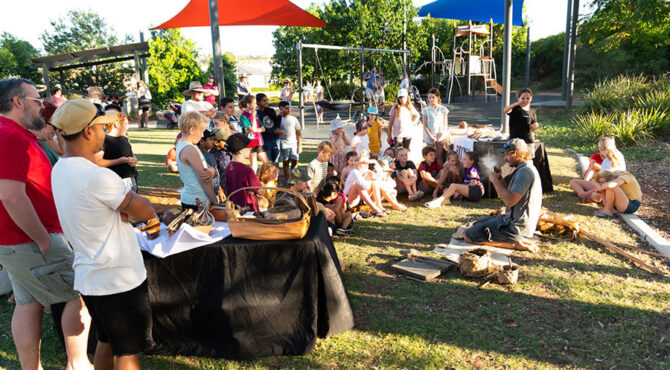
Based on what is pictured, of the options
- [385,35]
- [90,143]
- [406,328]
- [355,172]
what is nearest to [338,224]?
[355,172]

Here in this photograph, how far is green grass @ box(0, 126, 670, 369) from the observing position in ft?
11.2

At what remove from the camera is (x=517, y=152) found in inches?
206

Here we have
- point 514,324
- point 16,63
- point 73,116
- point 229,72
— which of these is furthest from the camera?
point 229,72

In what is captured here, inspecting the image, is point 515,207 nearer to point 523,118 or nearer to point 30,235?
point 523,118

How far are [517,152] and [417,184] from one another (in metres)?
3.14

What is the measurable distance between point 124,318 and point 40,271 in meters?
0.76

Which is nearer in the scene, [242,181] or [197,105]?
[242,181]

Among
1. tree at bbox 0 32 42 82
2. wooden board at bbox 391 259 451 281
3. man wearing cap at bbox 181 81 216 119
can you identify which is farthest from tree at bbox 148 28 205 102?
wooden board at bbox 391 259 451 281

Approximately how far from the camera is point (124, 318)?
8.38 feet

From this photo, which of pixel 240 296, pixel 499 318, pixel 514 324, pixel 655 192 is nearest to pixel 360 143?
pixel 655 192

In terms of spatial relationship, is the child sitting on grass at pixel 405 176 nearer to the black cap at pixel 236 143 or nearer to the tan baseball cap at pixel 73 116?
the black cap at pixel 236 143

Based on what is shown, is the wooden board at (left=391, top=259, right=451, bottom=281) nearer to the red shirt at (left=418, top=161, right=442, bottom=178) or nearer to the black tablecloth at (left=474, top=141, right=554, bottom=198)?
the black tablecloth at (left=474, top=141, right=554, bottom=198)

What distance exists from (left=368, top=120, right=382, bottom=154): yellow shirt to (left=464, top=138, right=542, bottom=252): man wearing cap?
161 inches

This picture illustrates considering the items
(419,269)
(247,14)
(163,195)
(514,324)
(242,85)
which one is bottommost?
(514,324)
